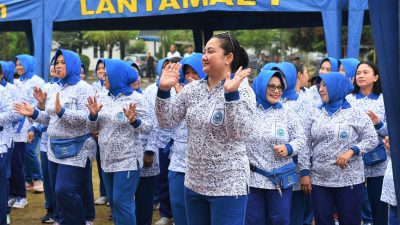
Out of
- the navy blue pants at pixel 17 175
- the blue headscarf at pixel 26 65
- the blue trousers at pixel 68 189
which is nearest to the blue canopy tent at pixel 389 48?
the blue trousers at pixel 68 189

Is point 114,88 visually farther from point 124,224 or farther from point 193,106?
point 193,106

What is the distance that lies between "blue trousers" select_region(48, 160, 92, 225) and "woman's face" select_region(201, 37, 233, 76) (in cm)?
232

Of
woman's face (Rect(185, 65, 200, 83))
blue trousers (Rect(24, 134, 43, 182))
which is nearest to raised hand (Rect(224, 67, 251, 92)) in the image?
woman's face (Rect(185, 65, 200, 83))

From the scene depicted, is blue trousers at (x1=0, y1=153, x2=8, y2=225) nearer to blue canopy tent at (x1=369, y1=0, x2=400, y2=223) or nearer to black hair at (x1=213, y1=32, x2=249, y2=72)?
black hair at (x1=213, y1=32, x2=249, y2=72)

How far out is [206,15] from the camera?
472 inches

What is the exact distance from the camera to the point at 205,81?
3643 mm

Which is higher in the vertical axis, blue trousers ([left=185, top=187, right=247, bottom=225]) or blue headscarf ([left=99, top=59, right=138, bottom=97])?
blue headscarf ([left=99, top=59, right=138, bottom=97])

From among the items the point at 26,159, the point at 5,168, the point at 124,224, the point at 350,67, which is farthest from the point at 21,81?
the point at 350,67

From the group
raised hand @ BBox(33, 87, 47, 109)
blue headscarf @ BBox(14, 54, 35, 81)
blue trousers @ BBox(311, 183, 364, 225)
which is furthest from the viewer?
blue headscarf @ BBox(14, 54, 35, 81)

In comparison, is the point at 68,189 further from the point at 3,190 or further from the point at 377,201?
the point at 377,201

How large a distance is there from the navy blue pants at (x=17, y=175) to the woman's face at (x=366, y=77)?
436 cm

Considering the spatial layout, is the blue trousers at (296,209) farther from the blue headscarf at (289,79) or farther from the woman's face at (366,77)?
the woman's face at (366,77)

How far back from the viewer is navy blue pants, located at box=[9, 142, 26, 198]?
7.59 m

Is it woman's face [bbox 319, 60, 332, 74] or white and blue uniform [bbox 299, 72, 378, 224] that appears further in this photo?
woman's face [bbox 319, 60, 332, 74]
